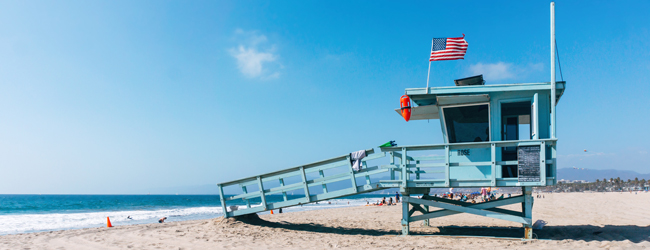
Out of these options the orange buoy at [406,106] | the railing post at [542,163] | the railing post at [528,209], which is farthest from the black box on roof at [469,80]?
the railing post at [528,209]

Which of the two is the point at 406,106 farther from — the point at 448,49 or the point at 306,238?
the point at 306,238

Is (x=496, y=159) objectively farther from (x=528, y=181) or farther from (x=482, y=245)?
(x=482, y=245)

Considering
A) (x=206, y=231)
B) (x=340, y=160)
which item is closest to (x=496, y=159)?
(x=340, y=160)

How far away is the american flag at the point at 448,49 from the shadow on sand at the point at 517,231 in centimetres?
452

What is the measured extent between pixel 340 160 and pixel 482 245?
374cm

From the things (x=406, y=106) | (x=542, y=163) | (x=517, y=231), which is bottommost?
(x=517, y=231)

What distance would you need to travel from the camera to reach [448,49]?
972 cm

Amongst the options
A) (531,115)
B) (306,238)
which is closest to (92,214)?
(306,238)

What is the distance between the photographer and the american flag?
9633mm

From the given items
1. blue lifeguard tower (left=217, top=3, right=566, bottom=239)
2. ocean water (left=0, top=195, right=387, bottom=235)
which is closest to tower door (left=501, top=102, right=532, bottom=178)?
blue lifeguard tower (left=217, top=3, right=566, bottom=239)

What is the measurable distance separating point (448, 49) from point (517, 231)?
541cm

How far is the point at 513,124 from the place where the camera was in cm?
944

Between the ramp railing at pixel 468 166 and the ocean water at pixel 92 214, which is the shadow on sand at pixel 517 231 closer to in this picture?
the ramp railing at pixel 468 166

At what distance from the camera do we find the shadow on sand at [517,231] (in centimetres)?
884
